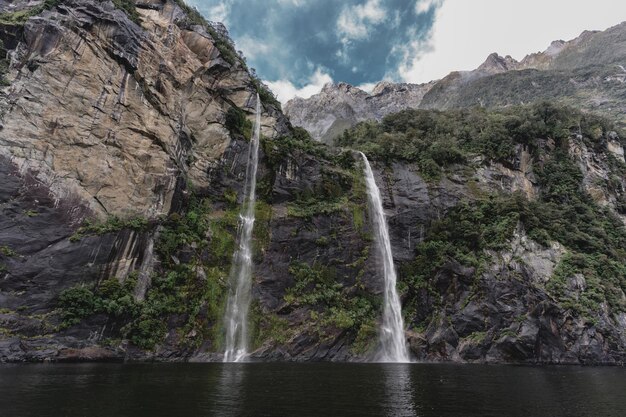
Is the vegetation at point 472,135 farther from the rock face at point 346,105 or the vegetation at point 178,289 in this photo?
the rock face at point 346,105

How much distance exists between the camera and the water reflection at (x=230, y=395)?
10517mm

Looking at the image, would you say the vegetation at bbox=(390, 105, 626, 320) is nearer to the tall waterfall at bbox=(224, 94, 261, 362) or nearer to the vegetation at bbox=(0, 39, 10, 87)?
the tall waterfall at bbox=(224, 94, 261, 362)

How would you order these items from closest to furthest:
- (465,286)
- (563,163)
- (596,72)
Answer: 1. (465,286)
2. (563,163)
3. (596,72)

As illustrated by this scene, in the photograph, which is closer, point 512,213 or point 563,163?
point 512,213

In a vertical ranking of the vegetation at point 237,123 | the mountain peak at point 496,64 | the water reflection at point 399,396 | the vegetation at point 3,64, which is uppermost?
the mountain peak at point 496,64

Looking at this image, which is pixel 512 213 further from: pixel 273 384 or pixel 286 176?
pixel 273 384

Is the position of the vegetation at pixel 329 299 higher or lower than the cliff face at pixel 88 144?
lower

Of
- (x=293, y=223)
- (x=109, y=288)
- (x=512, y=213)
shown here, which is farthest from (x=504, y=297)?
(x=109, y=288)

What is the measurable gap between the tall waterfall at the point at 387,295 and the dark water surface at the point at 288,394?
12.7 metres

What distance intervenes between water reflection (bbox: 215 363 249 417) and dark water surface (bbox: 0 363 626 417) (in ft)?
0.10

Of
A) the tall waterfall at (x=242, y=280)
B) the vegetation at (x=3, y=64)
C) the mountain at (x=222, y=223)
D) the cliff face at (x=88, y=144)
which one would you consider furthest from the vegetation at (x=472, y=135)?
the vegetation at (x=3, y=64)

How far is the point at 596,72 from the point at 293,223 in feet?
339

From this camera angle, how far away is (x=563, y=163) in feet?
156

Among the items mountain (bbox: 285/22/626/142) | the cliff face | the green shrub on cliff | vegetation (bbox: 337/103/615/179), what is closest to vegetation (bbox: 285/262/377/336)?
the cliff face
